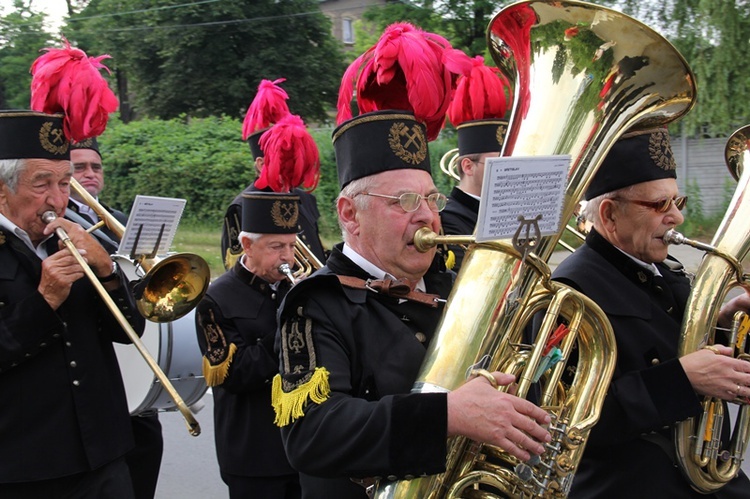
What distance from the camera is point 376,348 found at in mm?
2438

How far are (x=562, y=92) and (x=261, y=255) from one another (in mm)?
2142

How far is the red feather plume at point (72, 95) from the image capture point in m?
3.53

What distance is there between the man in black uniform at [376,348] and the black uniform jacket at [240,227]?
253cm

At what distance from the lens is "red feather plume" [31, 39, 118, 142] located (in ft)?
11.6

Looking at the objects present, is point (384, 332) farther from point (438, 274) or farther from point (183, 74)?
point (183, 74)

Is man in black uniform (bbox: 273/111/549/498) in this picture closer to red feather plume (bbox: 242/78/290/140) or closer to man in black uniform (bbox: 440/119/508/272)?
man in black uniform (bbox: 440/119/508/272)

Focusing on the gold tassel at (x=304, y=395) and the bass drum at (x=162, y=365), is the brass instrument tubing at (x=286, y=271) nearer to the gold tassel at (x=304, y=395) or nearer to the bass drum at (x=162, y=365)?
the bass drum at (x=162, y=365)

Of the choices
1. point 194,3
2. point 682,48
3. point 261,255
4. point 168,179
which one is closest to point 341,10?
point 194,3

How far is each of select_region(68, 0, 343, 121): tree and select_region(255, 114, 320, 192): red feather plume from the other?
24.4 meters

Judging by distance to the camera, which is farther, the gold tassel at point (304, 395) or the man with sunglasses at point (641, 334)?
the man with sunglasses at point (641, 334)

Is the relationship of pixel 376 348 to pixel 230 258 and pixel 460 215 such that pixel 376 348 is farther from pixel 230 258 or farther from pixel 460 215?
pixel 230 258

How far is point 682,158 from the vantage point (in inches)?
656

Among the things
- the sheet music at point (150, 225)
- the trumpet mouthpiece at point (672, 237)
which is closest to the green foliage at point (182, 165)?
the sheet music at point (150, 225)

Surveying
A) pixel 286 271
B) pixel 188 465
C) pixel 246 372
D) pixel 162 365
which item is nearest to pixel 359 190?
pixel 246 372
